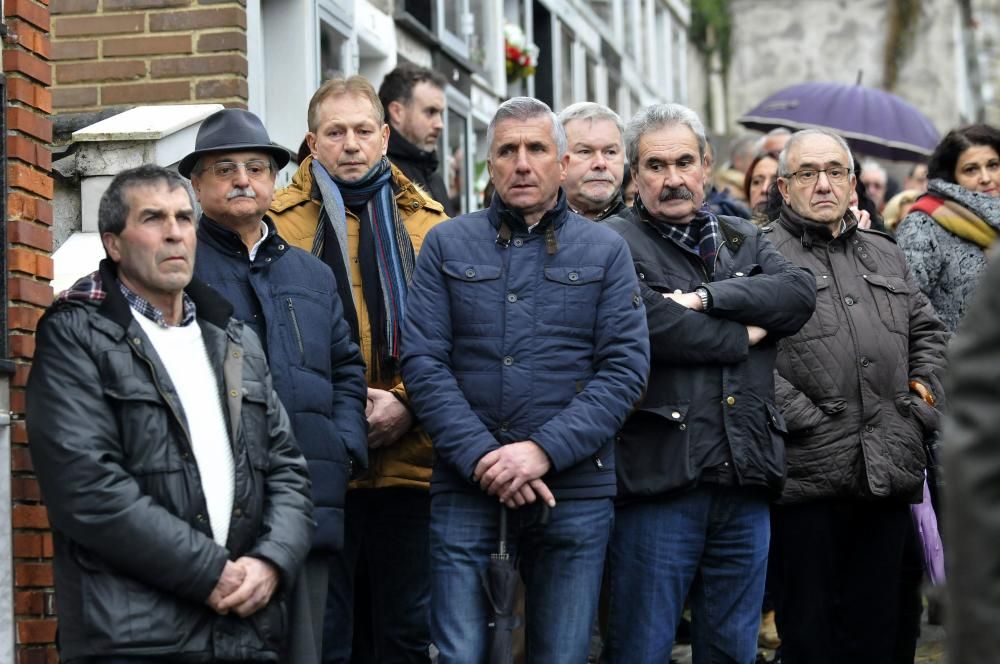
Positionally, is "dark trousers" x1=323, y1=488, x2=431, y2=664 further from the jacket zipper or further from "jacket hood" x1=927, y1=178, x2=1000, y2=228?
"jacket hood" x1=927, y1=178, x2=1000, y2=228

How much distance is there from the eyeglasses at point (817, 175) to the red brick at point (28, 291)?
9.20 ft

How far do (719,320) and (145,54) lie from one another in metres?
4.72

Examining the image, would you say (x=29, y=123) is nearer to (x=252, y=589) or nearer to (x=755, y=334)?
(x=252, y=589)

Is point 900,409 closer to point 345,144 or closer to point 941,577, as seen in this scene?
point 941,577

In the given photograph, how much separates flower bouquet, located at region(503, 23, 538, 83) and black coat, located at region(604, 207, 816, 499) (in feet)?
39.6

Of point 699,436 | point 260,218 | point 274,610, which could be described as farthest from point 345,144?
point 274,610

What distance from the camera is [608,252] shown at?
5.73m

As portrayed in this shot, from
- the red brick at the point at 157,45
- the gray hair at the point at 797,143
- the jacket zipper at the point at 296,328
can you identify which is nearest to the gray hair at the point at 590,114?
the gray hair at the point at 797,143

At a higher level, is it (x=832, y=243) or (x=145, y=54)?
(x=145, y=54)

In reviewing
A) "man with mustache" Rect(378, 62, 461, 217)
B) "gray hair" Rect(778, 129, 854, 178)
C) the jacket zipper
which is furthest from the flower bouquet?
the jacket zipper

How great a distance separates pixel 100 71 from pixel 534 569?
518 cm

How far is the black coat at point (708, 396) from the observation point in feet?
19.4

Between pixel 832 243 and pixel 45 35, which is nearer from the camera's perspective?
pixel 45 35

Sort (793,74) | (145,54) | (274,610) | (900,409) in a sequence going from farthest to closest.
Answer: (793,74), (145,54), (900,409), (274,610)
